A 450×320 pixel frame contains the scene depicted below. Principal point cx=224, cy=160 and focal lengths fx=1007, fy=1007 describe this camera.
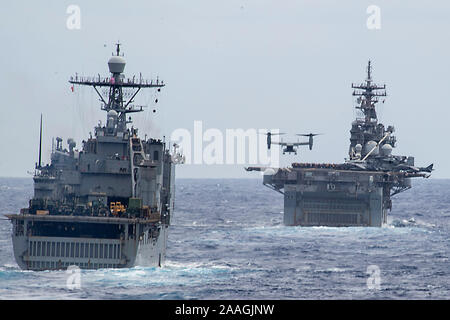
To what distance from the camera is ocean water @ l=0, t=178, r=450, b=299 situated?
5231 centimetres

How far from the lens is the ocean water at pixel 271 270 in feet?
172

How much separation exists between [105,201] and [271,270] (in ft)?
40.0

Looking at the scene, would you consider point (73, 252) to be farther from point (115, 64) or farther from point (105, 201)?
point (115, 64)

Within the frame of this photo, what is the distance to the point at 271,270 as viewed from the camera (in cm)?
6500

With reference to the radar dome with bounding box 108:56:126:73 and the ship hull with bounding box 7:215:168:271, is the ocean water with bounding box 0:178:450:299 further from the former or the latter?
the radar dome with bounding box 108:56:126:73

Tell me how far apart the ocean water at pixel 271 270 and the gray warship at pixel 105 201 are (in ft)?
3.60

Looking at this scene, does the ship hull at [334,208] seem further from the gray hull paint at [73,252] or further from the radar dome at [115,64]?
the gray hull paint at [73,252]

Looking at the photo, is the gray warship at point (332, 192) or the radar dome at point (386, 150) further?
the radar dome at point (386, 150)

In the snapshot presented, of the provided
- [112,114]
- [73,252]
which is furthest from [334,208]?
[73,252]

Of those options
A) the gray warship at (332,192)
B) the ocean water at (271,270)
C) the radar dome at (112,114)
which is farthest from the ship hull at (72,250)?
the gray warship at (332,192)

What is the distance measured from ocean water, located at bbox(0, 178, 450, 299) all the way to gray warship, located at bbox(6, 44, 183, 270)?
3.60 ft
